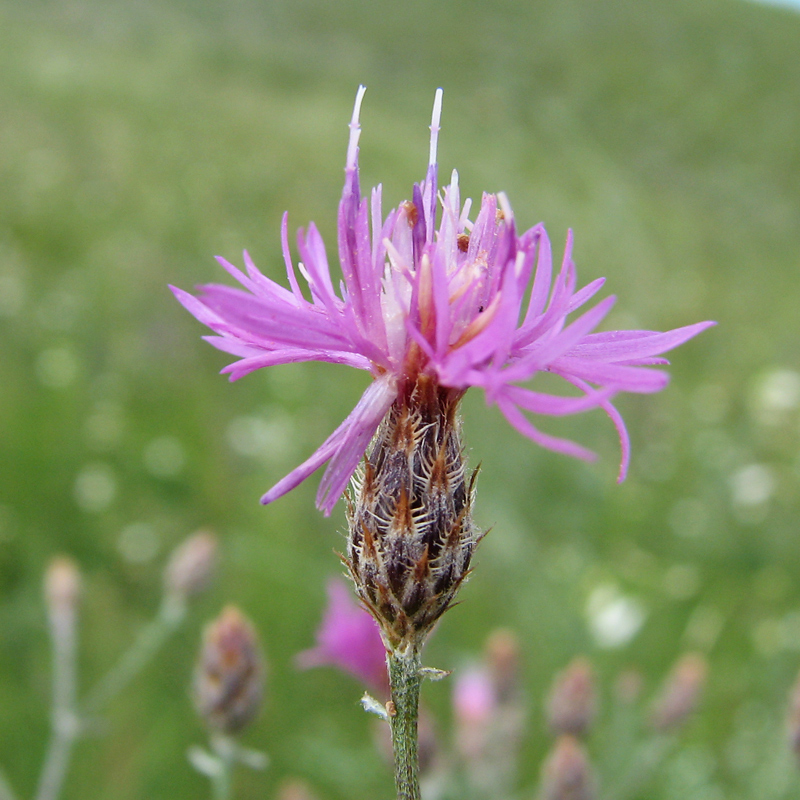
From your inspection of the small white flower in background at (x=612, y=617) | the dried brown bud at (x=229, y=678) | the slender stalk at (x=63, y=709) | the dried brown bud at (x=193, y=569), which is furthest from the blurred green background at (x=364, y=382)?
the dried brown bud at (x=229, y=678)

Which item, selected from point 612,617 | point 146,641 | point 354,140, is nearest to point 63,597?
point 146,641

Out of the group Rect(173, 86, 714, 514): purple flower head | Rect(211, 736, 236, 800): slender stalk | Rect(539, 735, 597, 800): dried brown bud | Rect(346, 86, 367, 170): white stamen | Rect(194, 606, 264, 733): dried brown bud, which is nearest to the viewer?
Rect(173, 86, 714, 514): purple flower head

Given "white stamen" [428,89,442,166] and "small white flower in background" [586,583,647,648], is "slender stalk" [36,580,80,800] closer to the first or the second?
"white stamen" [428,89,442,166]

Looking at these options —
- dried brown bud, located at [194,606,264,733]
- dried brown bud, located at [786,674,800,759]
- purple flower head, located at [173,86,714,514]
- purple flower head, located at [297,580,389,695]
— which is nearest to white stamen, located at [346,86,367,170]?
purple flower head, located at [173,86,714,514]

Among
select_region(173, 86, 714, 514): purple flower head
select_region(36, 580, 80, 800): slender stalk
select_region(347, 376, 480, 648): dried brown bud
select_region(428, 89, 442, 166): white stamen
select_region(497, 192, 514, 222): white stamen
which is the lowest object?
select_region(36, 580, 80, 800): slender stalk

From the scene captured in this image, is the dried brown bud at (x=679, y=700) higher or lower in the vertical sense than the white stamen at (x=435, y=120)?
lower

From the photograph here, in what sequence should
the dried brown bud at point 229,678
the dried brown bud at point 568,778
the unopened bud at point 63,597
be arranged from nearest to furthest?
the dried brown bud at point 229,678, the dried brown bud at point 568,778, the unopened bud at point 63,597

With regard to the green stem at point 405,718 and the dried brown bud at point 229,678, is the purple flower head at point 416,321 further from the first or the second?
the dried brown bud at point 229,678

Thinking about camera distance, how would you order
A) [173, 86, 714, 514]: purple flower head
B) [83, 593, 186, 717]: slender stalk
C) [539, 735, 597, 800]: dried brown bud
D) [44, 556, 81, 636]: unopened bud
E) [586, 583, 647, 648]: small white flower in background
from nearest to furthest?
[173, 86, 714, 514]: purple flower head → [539, 735, 597, 800]: dried brown bud → [44, 556, 81, 636]: unopened bud → [83, 593, 186, 717]: slender stalk → [586, 583, 647, 648]: small white flower in background
